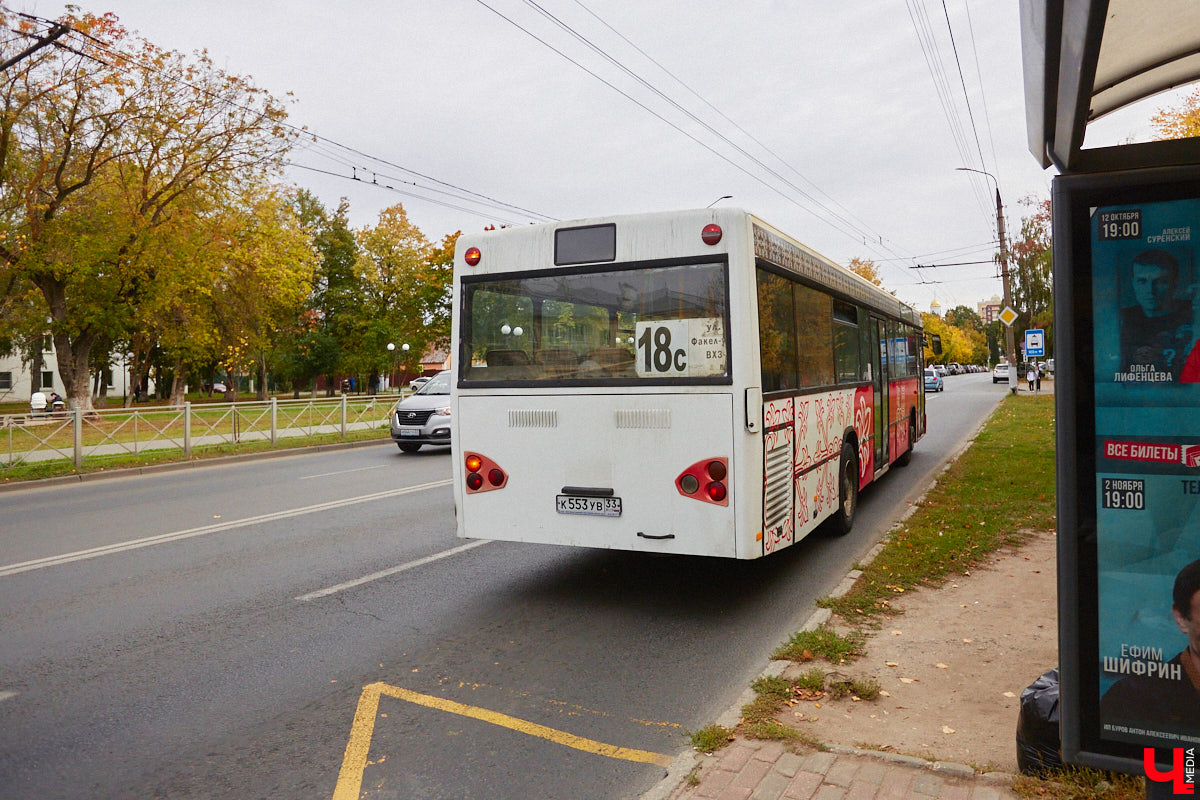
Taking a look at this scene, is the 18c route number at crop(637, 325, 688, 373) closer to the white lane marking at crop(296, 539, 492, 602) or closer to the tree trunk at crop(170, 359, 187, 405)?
the white lane marking at crop(296, 539, 492, 602)

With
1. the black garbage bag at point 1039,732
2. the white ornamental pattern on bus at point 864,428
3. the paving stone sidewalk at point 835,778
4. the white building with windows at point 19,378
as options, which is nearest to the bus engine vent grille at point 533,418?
the paving stone sidewalk at point 835,778

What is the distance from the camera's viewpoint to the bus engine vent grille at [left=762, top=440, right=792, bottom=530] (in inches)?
235

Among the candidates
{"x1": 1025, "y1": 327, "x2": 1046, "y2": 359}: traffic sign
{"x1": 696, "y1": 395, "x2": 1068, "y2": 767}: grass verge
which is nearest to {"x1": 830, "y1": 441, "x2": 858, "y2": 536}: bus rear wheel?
{"x1": 696, "y1": 395, "x2": 1068, "y2": 767}: grass verge

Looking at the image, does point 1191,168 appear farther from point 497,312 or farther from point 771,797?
point 497,312

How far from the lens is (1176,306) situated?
8.48 ft

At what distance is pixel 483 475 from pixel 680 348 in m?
1.92

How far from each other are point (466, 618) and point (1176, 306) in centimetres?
482

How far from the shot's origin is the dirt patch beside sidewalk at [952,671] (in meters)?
3.76

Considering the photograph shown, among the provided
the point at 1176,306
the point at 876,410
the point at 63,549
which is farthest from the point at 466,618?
the point at 876,410

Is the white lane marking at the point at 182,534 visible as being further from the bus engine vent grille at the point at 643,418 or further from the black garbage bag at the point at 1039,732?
the black garbage bag at the point at 1039,732

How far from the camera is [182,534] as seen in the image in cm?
920

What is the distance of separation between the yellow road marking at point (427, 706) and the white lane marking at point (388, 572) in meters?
2.14

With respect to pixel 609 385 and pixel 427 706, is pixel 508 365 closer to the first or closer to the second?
pixel 609 385

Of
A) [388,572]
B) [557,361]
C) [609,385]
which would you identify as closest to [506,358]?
[557,361]
